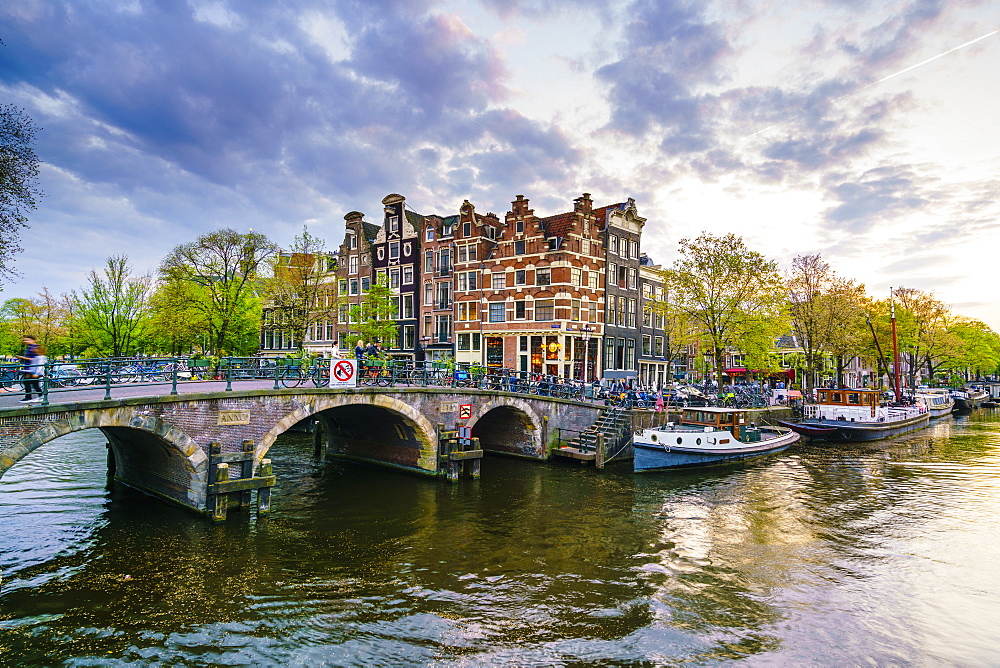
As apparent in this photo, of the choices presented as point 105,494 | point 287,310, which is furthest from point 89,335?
point 105,494

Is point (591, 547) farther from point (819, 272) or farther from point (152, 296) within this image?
point (152, 296)

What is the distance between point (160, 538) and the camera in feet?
54.7

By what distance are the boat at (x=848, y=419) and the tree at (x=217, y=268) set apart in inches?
1737

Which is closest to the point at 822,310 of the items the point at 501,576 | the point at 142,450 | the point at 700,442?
the point at 700,442

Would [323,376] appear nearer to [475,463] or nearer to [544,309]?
[475,463]

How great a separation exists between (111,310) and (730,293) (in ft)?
183

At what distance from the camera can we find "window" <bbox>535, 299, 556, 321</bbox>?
140 ft

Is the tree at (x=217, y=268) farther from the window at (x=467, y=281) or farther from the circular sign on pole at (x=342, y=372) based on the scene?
the circular sign on pole at (x=342, y=372)

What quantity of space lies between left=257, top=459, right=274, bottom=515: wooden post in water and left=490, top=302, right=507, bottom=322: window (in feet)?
92.7

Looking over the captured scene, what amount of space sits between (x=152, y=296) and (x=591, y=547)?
51.4 m

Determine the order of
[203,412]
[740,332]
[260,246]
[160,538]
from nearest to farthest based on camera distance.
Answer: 1. [160,538]
2. [203,412]
3. [740,332]
4. [260,246]

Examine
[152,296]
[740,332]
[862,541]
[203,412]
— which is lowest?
[862,541]

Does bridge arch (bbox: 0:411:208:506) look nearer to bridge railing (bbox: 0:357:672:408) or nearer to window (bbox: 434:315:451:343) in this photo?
bridge railing (bbox: 0:357:672:408)

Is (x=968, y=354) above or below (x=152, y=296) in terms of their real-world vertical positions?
below
